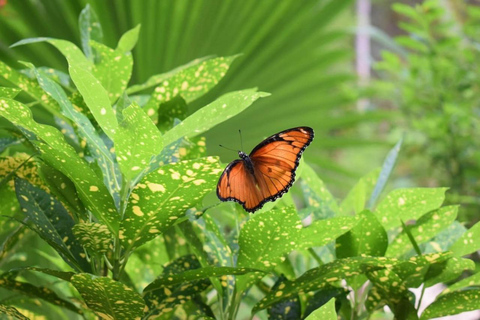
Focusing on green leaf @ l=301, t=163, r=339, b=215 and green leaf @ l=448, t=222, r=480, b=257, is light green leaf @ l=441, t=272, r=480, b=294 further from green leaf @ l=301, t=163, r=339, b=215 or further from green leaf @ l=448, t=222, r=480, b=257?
green leaf @ l=301, t=163, r=339, b=215

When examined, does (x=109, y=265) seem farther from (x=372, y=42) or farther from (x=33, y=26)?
(x=372, y=42)

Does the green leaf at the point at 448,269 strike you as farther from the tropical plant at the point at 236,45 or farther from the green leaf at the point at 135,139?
the tropical plant at the point at 236,45

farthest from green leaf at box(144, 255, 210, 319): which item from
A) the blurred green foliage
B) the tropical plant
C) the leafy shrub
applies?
the blurred green foliage

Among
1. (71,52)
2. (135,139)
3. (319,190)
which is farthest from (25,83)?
(319,190)

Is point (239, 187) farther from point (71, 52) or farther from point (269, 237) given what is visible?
Result: point (71, 52)

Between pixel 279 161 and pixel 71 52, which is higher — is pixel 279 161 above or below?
below
